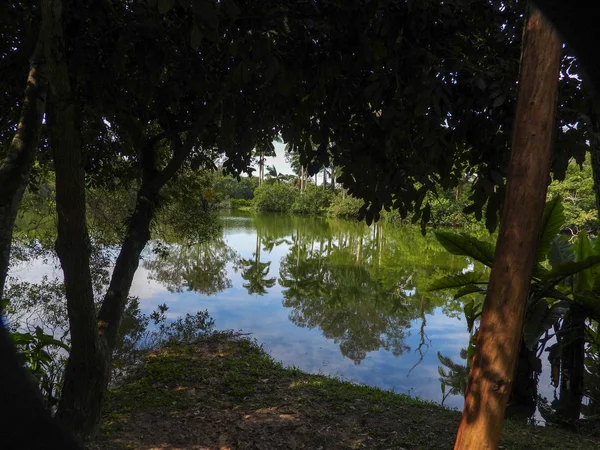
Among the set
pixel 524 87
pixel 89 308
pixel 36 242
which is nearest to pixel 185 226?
pixel 36 242

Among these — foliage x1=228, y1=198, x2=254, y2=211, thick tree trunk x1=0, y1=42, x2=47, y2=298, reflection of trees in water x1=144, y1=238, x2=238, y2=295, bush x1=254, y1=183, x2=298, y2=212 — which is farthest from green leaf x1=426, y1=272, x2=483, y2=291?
foliage x1=228, y1=198, x2=254, y2=211

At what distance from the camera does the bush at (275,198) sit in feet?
152

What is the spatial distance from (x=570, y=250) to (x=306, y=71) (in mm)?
4764

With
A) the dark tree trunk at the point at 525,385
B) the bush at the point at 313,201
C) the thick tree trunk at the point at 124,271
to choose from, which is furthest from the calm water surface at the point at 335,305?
the bush at the point at 313,201

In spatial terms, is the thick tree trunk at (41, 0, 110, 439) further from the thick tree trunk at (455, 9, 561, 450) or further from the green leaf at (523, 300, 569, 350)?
the green leaf at (523, 300, 569, 350)

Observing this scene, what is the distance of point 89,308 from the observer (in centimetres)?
260

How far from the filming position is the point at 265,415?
13.9 feet

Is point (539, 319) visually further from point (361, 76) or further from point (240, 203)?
point (240, 203)

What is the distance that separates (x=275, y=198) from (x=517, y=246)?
1771 inches

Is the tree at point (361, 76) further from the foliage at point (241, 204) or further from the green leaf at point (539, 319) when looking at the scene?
the foliage at point (241, 204)

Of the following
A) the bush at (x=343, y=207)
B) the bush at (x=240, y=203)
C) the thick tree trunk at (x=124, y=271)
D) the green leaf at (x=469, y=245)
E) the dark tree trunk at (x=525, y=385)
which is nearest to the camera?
the thick tree trunk at (x=124, y=271)

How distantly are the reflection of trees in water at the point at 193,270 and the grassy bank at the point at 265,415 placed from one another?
458 centimetres

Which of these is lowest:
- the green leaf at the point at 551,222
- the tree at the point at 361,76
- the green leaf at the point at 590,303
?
the green leaf at the point at 590,303

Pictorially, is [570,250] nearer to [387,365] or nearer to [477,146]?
[387,365]
